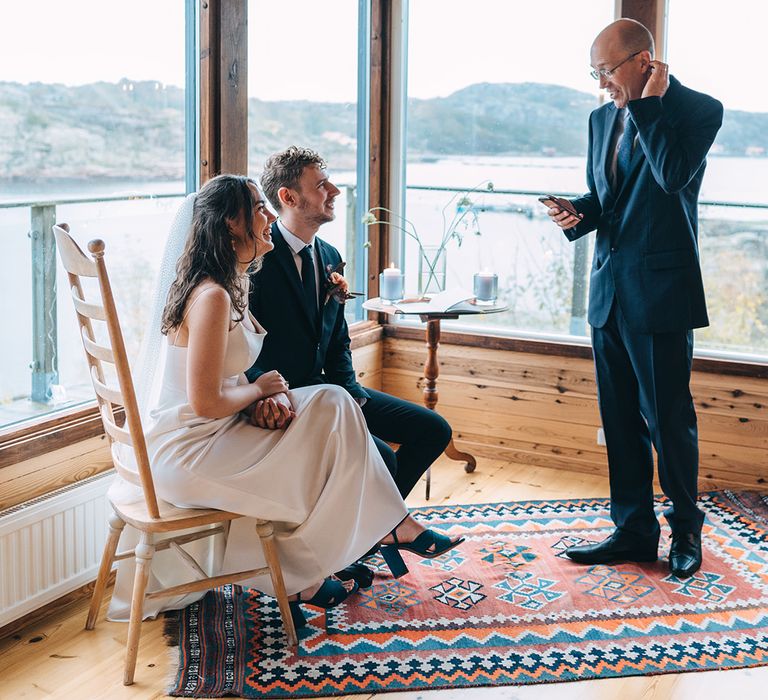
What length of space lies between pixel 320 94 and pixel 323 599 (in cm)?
221

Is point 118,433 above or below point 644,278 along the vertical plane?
below

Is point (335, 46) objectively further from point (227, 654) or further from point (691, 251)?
point (227, 654)

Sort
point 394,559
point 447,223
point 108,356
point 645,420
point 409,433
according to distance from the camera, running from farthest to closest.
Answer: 1. point 447,223
2. point 645,420
3. point 409,433
4. point 394,559
5. point 108,356

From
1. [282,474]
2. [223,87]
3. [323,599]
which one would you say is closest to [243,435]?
[282,474]

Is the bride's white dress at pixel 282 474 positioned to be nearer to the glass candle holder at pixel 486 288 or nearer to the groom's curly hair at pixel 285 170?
the groom's curly hair at pixel 285 170

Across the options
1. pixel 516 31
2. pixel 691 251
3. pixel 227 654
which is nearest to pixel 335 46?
pixel 516 31

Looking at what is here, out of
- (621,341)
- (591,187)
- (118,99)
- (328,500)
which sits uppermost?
(118,99)

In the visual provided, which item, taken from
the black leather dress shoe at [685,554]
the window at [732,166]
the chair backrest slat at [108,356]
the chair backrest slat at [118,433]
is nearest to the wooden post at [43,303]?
the chair backrest slat at [108,356]

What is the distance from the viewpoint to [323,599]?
2.67 metres

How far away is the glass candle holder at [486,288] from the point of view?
11.9ft

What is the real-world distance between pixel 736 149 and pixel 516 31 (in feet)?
3.40

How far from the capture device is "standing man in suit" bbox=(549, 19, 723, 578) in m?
2.84

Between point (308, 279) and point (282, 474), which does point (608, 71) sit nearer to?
point (308, 279)

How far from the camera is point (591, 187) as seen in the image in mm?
3209
